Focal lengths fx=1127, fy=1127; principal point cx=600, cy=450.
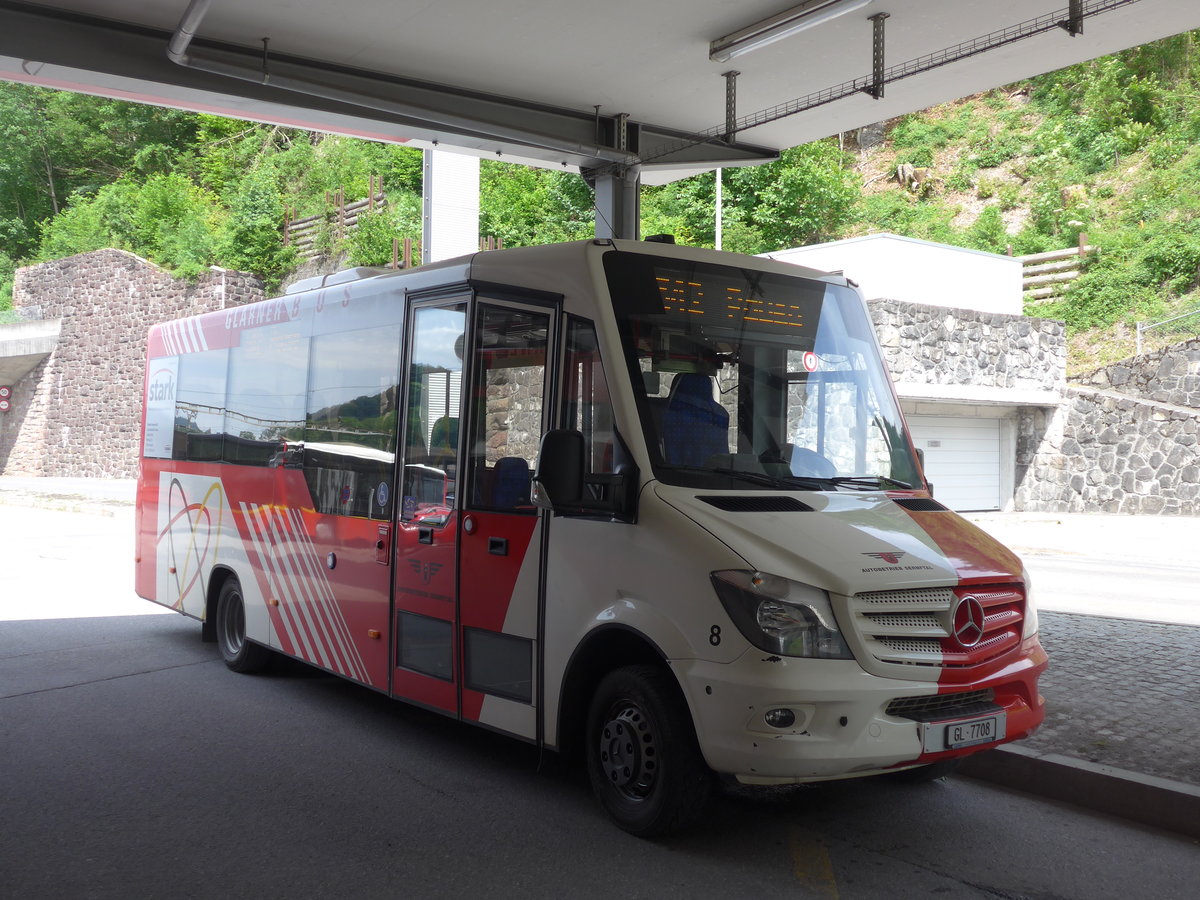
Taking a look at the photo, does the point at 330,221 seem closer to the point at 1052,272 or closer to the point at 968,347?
the point at 968,347

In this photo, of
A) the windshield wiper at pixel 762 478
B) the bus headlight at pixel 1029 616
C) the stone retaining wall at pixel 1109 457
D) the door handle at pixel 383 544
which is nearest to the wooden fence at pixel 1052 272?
the stone retaining wall at pixel 1109 457

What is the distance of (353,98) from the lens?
32.1 feet

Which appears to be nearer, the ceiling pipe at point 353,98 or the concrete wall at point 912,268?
the ceiling pipe at point 353,98

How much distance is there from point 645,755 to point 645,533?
1017 millimetres

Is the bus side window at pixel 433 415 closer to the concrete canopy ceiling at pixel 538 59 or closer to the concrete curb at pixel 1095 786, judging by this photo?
the concrete canopy ceiling at pixel 538 59

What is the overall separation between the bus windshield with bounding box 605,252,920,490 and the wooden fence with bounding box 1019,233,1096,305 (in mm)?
30923

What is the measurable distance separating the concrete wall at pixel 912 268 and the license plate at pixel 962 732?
19337mm

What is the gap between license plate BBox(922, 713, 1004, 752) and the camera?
4.76 meters

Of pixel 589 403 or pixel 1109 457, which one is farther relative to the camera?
pixel 1109 457

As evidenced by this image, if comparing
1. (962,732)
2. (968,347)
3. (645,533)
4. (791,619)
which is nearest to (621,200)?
(645,533)

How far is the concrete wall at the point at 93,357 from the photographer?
36469mm

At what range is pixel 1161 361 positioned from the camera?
86.5ft

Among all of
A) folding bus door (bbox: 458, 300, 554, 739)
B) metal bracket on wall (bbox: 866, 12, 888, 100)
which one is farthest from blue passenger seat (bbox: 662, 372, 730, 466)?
metal bracket on wall (bbox: 866, 12, 888, 100)

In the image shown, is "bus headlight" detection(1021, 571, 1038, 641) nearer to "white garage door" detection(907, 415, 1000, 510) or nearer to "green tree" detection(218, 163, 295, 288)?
"white garage door" detection(907, 415, 1000, 510)
